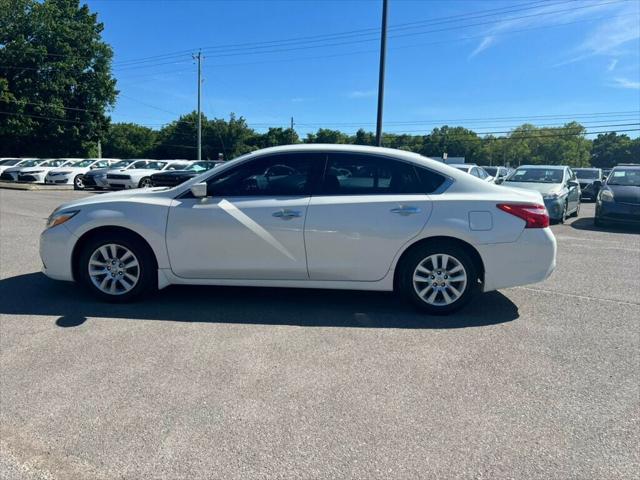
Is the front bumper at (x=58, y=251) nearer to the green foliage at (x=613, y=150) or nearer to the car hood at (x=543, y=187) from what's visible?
the car hood at (x=543, y=187)

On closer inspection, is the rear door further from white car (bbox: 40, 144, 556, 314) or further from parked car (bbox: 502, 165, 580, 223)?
parked car (bbox: 502, 165, 580, 223)

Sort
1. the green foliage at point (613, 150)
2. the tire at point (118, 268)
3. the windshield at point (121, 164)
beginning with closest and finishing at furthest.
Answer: the tire at point (118, 268)
the windshield at point (121, 164)
the green foliage at point (613, 150)

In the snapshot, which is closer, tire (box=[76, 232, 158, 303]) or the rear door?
the rear door

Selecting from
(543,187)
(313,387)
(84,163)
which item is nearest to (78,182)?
(84,163)

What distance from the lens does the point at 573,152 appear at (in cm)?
10638

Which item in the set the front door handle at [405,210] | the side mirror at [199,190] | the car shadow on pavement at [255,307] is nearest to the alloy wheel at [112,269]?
the car shadow on pavement at [255,307]

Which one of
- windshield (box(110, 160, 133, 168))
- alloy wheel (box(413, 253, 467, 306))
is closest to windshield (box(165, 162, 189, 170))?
windshield (box(110, 160, 133, 168))

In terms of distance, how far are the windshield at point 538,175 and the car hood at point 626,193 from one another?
1.35 metres

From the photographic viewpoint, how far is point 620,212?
1151 centimetres

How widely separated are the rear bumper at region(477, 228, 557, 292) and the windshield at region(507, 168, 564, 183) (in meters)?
9.10

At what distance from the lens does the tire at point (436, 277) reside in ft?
14.8

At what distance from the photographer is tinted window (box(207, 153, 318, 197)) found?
→ 15.4 ft

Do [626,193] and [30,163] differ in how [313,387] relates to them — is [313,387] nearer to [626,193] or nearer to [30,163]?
[626,193]

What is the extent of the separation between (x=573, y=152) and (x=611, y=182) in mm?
107617
